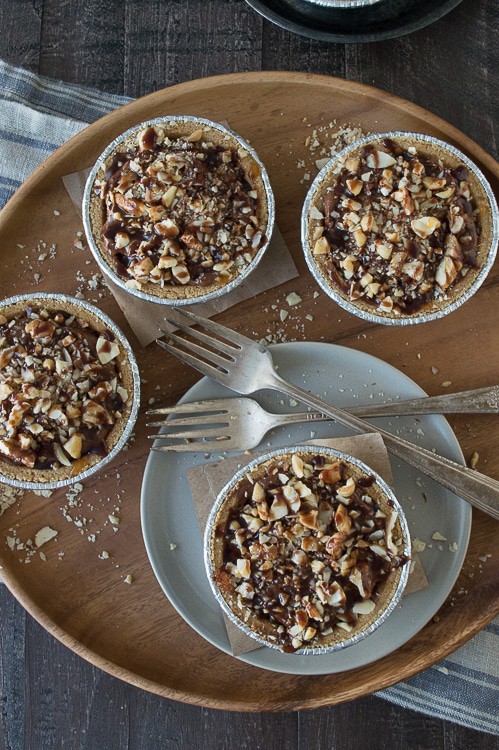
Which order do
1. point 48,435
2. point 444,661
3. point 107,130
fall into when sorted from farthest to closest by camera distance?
point 444,661 < point 107,130 < point 48,435

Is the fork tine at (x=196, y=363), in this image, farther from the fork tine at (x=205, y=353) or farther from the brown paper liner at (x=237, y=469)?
the brown paper liner at (x=237, y=469)

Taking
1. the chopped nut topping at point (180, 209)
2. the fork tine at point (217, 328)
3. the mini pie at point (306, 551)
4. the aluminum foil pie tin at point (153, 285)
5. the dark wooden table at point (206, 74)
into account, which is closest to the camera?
the mini pie at point (306, 551)

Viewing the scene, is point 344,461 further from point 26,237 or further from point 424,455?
point 26,237

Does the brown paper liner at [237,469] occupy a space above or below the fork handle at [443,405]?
below

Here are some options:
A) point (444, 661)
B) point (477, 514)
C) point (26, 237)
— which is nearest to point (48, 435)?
point (26, 237)

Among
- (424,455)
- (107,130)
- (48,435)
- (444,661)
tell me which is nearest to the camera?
(48,435)

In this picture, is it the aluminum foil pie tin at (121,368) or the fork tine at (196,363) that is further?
the fork tine at (196,363)

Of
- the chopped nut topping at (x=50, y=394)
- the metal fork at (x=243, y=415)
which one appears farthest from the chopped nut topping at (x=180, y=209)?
the metal fork at (x=243, y=415)
